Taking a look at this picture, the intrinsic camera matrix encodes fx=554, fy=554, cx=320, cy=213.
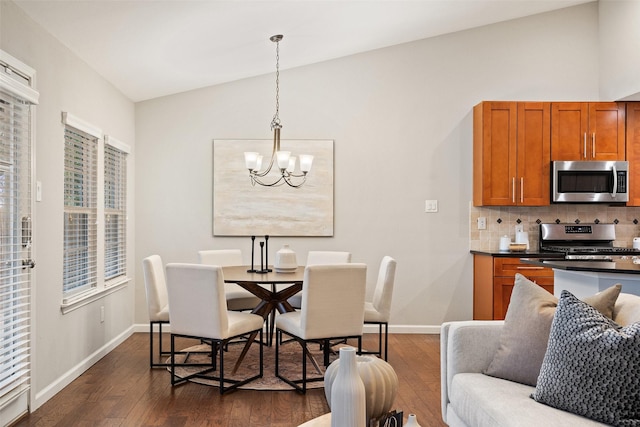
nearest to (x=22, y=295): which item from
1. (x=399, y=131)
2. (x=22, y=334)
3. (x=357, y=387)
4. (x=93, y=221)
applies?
(x=22, y=334)

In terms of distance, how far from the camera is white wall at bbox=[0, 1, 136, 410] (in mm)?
3297

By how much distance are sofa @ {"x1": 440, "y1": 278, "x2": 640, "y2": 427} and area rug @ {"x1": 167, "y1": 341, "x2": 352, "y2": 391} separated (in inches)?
57.8

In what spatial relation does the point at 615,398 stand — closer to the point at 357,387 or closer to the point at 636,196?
the point at 357,387

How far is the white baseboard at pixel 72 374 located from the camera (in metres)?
3.38

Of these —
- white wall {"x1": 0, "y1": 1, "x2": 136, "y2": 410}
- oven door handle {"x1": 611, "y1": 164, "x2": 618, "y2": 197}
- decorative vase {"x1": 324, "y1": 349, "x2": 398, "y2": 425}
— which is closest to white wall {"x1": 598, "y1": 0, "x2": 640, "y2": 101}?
oven door handle {"x1": 611, "y1": 164, "x2": 618, "y2": 197}

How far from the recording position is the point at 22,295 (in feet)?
10.4

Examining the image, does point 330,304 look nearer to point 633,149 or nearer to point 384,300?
point 384,300

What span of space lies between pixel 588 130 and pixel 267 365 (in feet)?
12.2

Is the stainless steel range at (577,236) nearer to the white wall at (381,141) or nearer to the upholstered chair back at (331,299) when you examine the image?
the white wall at (381,141)

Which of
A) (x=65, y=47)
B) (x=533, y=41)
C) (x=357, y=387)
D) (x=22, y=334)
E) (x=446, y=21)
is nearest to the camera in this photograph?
(x=357, y=387)

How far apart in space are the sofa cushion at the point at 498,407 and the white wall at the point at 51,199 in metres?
2.49

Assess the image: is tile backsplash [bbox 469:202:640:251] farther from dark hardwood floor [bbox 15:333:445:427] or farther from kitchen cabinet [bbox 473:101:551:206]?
dark hardwood floor [bbox 15:333:445:427]

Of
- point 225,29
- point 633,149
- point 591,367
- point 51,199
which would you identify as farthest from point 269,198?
point 591,367

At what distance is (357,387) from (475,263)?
Result: 13.8 feet
